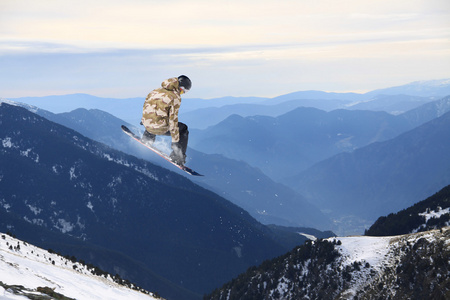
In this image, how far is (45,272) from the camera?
36469mm

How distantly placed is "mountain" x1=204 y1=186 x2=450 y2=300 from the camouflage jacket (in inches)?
1804

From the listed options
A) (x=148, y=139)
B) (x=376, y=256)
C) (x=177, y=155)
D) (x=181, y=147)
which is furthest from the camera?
(x=376, y=256)

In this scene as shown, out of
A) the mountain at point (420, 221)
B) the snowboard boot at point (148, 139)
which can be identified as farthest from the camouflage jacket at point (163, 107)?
the mountain at point (420, 221)

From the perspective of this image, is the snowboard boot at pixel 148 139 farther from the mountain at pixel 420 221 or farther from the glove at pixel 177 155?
the mountain at pixel 420 221

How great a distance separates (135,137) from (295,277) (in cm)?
6652

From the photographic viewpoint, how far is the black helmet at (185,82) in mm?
21500

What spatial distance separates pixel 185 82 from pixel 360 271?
59794 mm

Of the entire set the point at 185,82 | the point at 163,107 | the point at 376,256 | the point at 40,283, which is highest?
the point at 185,82

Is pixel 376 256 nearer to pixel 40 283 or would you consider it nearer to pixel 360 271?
pixel 360 271

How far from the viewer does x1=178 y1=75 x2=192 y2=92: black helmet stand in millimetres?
21500

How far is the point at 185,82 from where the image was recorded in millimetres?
21594

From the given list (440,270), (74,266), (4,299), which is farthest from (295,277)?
(4,299)

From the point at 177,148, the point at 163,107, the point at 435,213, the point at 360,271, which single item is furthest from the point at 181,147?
the point at 435,213

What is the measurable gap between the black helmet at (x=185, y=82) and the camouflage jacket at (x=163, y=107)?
0.83 ft
